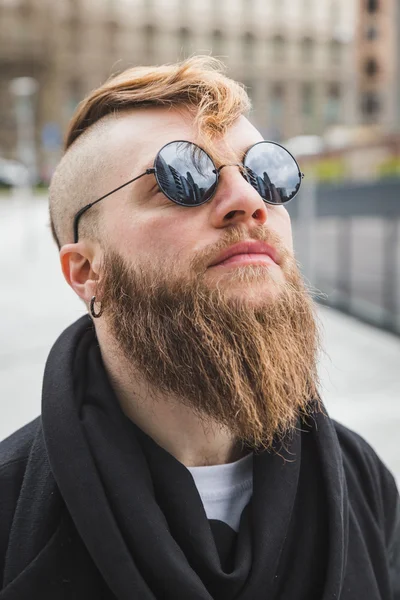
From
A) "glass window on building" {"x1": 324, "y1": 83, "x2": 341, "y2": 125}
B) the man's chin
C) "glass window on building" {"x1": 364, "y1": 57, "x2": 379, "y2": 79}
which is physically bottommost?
the man's chin

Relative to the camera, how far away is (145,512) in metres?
1.32

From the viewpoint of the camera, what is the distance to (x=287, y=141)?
56.4 metres

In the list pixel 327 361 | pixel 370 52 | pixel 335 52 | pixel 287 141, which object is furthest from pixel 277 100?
pixel 327 361

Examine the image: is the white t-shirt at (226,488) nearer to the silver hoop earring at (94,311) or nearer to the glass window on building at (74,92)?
the silver hoop earring at (94,311)

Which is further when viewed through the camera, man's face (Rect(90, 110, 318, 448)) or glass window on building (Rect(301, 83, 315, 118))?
glass window on building (Rect(301, 83, 315, 118))

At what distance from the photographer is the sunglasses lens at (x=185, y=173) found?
151cm

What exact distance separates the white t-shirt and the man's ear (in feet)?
1.69

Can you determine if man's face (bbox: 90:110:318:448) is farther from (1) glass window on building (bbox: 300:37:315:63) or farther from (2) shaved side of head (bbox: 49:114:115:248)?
(1) glass window on building (bbox: 300:37:315:63)

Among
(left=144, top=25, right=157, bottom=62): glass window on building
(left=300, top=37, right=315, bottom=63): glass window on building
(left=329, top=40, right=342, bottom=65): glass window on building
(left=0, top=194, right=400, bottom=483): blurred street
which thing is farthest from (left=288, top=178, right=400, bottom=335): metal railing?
(left=329, top=40, right=342, bottom=65): glass window on building

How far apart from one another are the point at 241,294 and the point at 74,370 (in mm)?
433

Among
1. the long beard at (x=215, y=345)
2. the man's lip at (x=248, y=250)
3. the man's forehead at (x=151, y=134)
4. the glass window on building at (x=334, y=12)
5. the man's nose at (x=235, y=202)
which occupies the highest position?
the glass window on building at (x=334, y=12)

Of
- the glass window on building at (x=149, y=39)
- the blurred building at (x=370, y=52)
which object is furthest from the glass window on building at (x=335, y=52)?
the glass window on building at (x=149, y=39)

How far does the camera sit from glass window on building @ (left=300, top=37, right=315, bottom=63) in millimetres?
74375

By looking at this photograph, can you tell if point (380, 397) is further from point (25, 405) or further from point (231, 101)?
point (231, 101)
